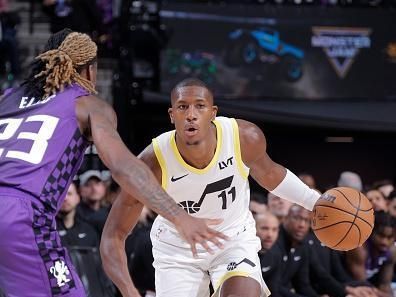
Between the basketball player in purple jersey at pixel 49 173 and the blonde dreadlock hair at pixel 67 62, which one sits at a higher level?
the blonde dreadlock hair at pixel 67 62

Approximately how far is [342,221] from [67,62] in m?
2.19

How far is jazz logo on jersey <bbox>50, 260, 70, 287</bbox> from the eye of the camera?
3.97m

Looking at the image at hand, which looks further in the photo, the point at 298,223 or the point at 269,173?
the point at 298,223

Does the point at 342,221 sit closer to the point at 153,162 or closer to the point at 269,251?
the point at 153,162

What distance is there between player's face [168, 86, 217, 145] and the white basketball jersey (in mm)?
166

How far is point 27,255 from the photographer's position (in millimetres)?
3910

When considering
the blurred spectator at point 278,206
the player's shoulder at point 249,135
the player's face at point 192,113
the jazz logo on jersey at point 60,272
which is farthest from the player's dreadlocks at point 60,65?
the blurred spectator at point 278,206

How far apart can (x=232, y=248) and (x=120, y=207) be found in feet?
2.61

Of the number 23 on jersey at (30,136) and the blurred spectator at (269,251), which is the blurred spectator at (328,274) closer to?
the blurred spectator at (269,251)

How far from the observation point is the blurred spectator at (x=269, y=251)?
7.82 meters

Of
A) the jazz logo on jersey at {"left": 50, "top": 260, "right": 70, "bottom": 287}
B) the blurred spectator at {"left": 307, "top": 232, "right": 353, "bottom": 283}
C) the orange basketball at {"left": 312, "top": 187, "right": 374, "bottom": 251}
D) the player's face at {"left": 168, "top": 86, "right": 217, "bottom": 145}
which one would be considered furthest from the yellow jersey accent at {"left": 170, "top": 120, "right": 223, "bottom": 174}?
the blurred spectator at {"left": 307, "top": 232, "right": 353, "bottom": 283}

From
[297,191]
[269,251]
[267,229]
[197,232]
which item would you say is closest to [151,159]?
[297,191]

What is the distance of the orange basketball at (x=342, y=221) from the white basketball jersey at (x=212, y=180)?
548mm

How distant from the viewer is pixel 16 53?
38.6 feet
